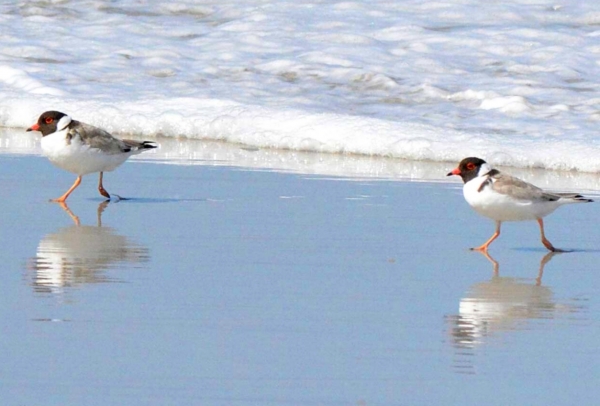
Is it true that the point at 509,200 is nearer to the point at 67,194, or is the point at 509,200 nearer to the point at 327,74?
the point at 67,194

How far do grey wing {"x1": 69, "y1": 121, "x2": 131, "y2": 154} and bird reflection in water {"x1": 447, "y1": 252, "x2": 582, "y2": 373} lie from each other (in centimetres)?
336

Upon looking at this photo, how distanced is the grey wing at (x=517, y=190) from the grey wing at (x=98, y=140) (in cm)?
283

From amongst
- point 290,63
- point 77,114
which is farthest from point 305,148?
point 290,63

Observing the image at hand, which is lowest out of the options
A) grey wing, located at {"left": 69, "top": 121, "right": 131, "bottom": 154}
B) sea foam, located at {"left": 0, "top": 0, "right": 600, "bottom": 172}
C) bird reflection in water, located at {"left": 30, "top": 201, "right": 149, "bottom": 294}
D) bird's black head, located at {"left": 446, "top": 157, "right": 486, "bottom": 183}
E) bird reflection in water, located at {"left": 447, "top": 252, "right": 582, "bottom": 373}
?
bird reflection in water, located at {"left": 447, "top": 252, "right": 582, "bottom": 373}

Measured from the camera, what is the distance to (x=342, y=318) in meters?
5.12

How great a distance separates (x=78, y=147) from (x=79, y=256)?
2.29 meters

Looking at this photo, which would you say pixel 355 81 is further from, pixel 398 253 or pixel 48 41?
pixel 398 253

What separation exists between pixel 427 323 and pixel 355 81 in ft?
29.9

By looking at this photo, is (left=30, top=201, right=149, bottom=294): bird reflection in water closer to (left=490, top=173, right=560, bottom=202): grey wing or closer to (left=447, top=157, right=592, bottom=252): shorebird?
(left=447, top=157, right=592, bottom=252): shorebird

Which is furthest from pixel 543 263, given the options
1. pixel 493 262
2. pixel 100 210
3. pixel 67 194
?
pixel 67 194

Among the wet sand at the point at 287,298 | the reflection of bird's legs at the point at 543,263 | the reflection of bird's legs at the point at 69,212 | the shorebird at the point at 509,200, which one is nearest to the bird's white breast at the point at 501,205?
the shorebird at the point at 509,200

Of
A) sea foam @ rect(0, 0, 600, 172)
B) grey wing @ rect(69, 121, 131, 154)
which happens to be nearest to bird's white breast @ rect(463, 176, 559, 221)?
grey wing @ rect(69, 121, 131, 154)

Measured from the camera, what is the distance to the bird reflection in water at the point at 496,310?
4793 millimetres

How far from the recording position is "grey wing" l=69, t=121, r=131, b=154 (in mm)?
8625
